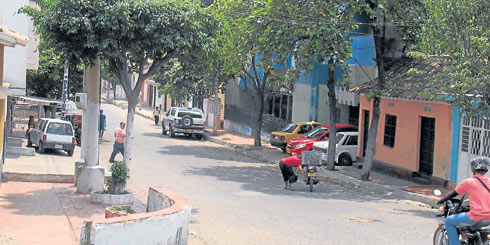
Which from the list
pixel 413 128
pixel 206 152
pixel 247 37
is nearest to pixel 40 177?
pixel 247 37

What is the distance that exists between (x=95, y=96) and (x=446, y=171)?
37.6 feet

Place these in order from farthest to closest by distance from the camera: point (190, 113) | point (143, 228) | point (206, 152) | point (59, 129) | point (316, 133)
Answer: point (190, 113), point (206, 152), point (316, 133), point (59, 129), point (143, 228)

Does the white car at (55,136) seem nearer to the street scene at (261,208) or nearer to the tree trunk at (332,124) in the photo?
the street scene at (261,208)

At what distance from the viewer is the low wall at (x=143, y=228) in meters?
8.68

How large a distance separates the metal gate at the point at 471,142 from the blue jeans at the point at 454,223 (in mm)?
10428

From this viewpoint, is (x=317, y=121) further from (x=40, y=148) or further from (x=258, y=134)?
(x=40, y=148)

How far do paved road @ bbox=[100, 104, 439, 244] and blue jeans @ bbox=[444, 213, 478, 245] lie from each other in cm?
285

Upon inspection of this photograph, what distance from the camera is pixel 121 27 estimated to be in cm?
1452

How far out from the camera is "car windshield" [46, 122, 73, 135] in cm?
2697

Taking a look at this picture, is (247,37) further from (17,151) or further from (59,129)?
(17,151)

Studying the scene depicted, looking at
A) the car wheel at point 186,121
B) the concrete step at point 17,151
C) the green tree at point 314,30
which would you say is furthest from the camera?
the car wheel at point 186,121

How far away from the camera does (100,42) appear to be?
48.1 feet

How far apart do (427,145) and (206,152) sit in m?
12.4

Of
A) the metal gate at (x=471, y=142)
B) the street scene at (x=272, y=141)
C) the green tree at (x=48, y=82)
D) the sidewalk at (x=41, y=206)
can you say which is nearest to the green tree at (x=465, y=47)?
the street scene at (x=272, y=141)
